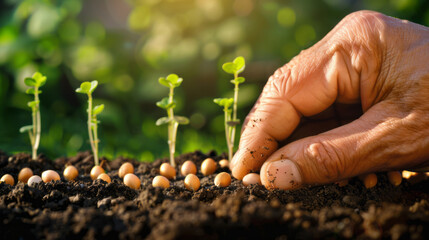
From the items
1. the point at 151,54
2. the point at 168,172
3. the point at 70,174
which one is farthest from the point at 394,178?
the point at 151,54

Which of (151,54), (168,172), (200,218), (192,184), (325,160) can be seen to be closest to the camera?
(200,218)

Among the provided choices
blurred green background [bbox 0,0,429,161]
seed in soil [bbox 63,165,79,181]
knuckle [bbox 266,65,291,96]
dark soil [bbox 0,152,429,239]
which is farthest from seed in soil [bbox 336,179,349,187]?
blurred green background [bbox 0,0,429,161]

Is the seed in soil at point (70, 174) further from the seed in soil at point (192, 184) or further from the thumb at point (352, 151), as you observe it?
the thumb at point (352, 151)

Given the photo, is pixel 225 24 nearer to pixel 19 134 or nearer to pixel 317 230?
pixel 19 134

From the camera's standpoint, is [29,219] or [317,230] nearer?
[317,230]

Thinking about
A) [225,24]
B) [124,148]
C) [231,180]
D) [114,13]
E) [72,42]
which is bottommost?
[231,180]

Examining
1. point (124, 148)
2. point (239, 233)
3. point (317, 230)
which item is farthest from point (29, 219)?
point (124, 148)

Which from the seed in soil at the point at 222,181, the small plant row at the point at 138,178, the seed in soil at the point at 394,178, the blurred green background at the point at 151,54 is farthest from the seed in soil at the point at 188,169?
the blurred green background at the point at 151,54

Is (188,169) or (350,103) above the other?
(350,103)

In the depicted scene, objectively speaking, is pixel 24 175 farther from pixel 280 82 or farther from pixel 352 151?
pixel 352 151
